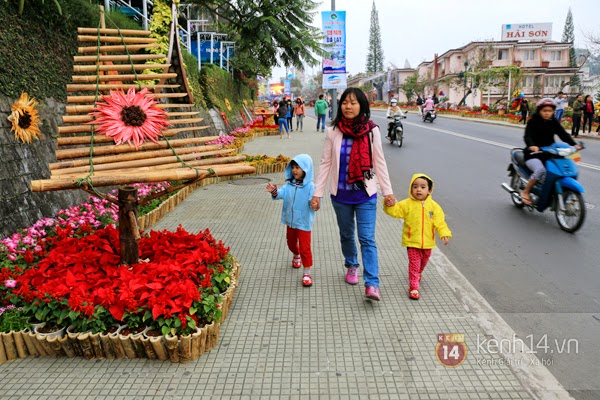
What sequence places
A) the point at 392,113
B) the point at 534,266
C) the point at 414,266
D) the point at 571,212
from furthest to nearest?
1. the point at 392,113
2. the point at 571,212
3. the point at 534,266
4. the point at 414,266

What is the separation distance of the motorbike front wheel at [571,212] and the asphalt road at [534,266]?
12 centimetres

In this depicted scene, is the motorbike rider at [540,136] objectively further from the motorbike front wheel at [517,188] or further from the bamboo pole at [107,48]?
the bamboo pole at [107,48]

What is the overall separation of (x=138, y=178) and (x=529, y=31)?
7090 centimetres

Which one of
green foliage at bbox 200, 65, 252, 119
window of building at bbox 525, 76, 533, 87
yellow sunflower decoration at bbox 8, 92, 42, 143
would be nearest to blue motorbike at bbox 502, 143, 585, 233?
yellow sunflower decoration at bbox 8, 92, 42, 143

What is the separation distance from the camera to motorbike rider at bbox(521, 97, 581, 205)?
6703mm

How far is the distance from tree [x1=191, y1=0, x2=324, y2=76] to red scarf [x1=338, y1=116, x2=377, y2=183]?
11.5 metres

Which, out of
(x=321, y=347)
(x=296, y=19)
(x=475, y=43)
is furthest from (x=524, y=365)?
(x=475, y=43)

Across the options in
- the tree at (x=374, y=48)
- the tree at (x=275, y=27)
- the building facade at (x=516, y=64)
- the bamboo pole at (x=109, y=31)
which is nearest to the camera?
the bamboo pole at (x=109, y=31)

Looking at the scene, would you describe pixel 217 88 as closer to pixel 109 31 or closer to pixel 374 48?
pixel 109 31

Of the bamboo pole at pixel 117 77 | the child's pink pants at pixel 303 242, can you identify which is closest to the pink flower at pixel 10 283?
the bamboo pole at pixel 117 77

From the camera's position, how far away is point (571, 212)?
6188mm

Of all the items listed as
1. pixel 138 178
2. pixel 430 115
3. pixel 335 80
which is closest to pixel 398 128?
pixel 335 80

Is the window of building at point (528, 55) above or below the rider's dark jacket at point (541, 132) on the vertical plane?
above

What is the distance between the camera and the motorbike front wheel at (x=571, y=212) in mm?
6035
